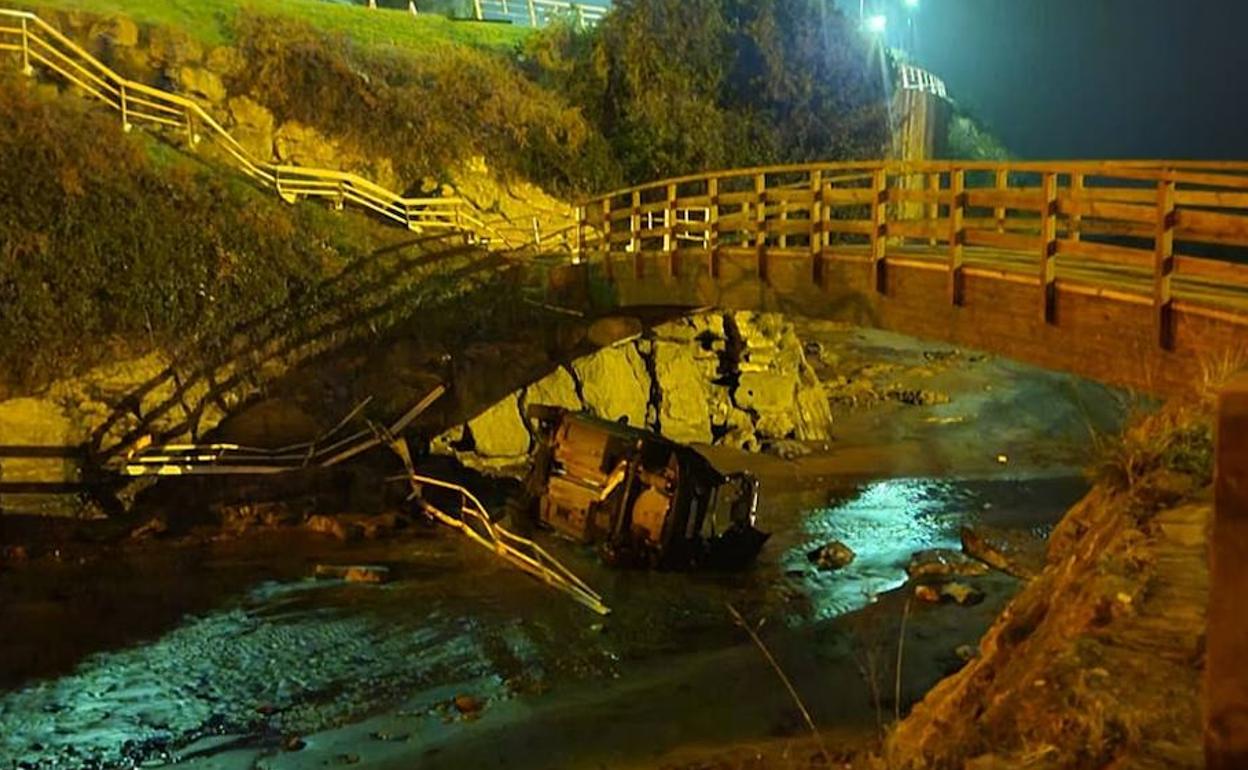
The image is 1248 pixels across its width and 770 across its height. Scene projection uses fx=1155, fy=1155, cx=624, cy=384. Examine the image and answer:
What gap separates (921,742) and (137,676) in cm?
1080

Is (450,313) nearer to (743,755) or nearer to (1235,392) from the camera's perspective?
(743,755)

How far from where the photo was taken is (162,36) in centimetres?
2745

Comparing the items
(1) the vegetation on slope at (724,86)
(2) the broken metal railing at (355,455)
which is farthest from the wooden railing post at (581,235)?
(1) the vegetation on slope at (724,86)

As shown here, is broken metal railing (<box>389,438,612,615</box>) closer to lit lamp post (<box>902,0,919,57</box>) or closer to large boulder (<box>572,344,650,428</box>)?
large boulder (<box>572,344,650,428</box>)

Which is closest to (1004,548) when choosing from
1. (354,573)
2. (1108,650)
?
(354,573)

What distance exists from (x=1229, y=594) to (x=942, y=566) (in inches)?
568

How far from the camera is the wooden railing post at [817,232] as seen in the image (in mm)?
14961

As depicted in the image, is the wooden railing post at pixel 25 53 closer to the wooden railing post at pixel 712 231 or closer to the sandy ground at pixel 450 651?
the sandy ground at pixel 450 651

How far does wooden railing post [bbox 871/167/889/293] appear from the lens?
1349 cm

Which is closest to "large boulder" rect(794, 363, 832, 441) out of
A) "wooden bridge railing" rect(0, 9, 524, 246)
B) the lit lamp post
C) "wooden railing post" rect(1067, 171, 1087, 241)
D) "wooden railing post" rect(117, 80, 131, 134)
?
"wooden bridge railing" rect(0, 9, 524, 246)

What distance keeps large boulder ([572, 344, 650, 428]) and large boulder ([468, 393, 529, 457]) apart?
1.66m

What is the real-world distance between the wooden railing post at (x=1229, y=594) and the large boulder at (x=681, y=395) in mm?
20921

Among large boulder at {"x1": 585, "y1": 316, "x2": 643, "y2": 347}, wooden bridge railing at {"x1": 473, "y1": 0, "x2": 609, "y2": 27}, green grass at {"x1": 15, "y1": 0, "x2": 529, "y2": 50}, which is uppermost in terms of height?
wooden bridge railing at {"x1": 473, "y1": 0, "x2": 609, "y2": 27}

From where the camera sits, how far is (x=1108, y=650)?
4594 millimetres
